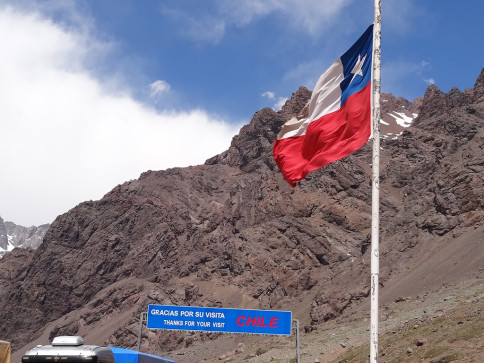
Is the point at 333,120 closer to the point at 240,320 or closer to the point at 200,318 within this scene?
the point at 240,320

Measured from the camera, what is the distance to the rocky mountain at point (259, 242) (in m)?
91.6

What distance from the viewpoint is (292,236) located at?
116m

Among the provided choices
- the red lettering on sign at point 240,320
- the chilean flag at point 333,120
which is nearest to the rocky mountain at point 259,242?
the red lettering on sign at point 240,320

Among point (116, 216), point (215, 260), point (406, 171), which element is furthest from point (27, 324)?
point (406, 171)

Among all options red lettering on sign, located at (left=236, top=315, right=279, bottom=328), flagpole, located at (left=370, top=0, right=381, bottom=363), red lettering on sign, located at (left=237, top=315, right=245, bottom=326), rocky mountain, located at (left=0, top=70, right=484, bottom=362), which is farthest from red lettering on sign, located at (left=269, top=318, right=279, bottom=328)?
rocky mountain, located at (left=0, top=70, right=484, bottom=362)

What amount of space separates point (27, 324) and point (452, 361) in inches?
4884

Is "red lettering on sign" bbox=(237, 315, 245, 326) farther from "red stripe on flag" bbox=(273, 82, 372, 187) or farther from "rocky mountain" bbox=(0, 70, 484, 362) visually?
"rocky mountain" bbox=(0, 70, 484, 362)

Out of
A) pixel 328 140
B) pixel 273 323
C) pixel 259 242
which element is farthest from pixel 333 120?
pixel 259 242

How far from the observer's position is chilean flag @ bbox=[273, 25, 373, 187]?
14.2 metres

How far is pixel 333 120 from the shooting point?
1498 centimetres

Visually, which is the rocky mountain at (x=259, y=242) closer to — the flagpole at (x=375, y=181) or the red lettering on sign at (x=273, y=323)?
the red lettering on sign at (x=273, y=323)

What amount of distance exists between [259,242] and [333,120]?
103 metres

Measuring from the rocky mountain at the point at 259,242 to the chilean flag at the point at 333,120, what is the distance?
6394 centimetres

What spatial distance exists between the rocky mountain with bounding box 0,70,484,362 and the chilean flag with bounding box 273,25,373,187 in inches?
2517
